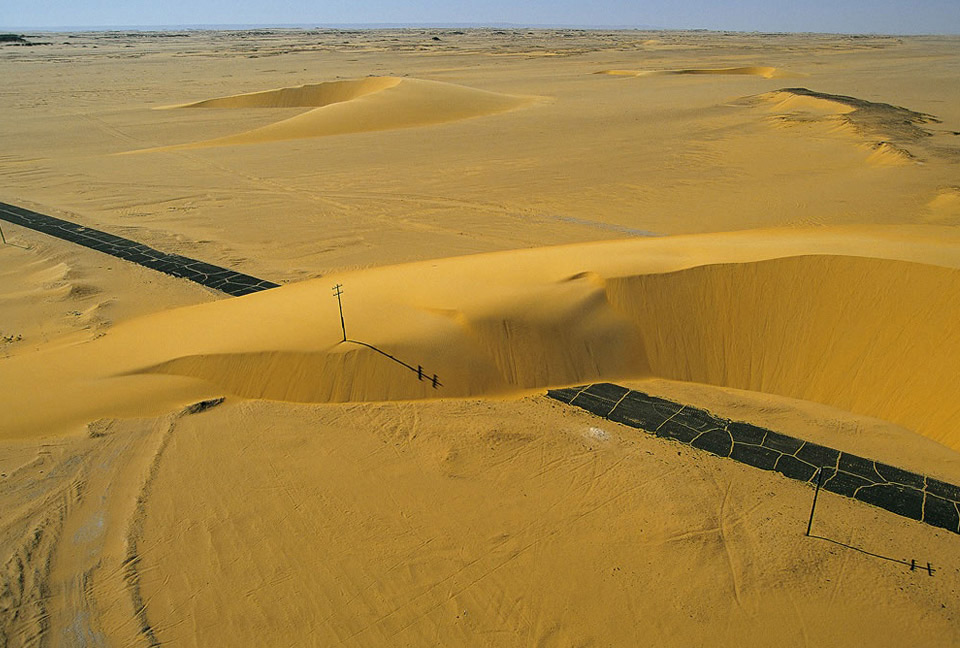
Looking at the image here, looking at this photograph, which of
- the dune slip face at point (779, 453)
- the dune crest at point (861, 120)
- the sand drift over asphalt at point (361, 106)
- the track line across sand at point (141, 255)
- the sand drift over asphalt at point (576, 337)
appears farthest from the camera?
the sand drift over asphalt at point (361, 106)

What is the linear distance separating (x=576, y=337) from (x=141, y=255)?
32.9 ft

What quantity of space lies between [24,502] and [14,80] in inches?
2068

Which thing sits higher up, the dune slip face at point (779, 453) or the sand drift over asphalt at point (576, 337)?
the sand drift over asphalt at point (576, 337)

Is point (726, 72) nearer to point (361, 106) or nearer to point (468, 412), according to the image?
point (361, 106)

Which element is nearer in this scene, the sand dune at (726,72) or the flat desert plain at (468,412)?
the flat desert plain at (468,412)

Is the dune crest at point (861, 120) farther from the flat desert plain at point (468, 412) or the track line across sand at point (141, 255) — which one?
the track line across sand at point (141, 255)

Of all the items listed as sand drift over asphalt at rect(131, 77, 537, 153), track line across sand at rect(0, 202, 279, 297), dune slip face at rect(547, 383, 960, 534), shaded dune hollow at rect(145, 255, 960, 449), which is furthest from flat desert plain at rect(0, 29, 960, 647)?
sand drift over asphalt at rect(131, 77, 537, 153)

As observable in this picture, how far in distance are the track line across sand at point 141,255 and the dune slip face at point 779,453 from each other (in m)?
7.09

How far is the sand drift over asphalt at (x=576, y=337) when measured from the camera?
27.1 feet

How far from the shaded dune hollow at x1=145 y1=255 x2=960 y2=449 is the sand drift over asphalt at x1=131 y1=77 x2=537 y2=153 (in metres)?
20.6

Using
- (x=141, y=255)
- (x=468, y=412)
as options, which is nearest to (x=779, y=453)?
(x=468, y=412)

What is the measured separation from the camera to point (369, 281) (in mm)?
10852

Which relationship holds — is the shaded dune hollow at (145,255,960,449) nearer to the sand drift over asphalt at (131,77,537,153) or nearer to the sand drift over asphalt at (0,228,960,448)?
the sand drift over asphalt at (0,228,960,448)

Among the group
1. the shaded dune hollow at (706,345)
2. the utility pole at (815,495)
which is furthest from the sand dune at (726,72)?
the utility pole at (815,495)
